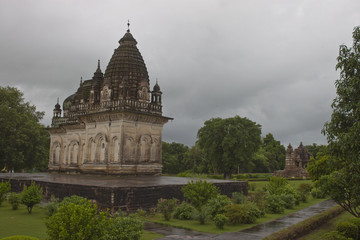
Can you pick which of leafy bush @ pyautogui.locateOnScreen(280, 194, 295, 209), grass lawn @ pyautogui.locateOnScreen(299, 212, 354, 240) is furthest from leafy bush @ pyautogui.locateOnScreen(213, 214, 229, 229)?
leafy bush @ pyautogui.locateOnScreen(280, 194, 295, 209)

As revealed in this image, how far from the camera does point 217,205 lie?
13680 mm

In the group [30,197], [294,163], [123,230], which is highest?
[294,163]

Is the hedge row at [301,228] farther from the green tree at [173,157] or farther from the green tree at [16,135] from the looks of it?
the green tree at [173,157]

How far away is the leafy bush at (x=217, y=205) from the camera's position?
13.5m

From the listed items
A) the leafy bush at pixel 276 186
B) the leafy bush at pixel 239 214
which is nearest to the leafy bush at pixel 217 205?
the leafy bush at pixel 239 214

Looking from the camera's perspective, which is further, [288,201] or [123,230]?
[288,201]

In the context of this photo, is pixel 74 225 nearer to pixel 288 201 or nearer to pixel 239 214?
pixel 239 214

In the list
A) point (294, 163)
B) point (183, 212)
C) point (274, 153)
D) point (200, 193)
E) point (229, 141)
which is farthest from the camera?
point (274, 153)

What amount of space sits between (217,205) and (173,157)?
49.1 m

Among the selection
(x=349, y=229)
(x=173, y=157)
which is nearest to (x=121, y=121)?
(x=349, y=229)

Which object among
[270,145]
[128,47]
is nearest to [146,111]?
[128,47]

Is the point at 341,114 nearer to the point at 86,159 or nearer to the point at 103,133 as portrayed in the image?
the point at 103,133

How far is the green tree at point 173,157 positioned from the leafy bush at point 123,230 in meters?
52.2

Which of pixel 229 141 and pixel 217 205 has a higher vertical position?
pixel 229 141
